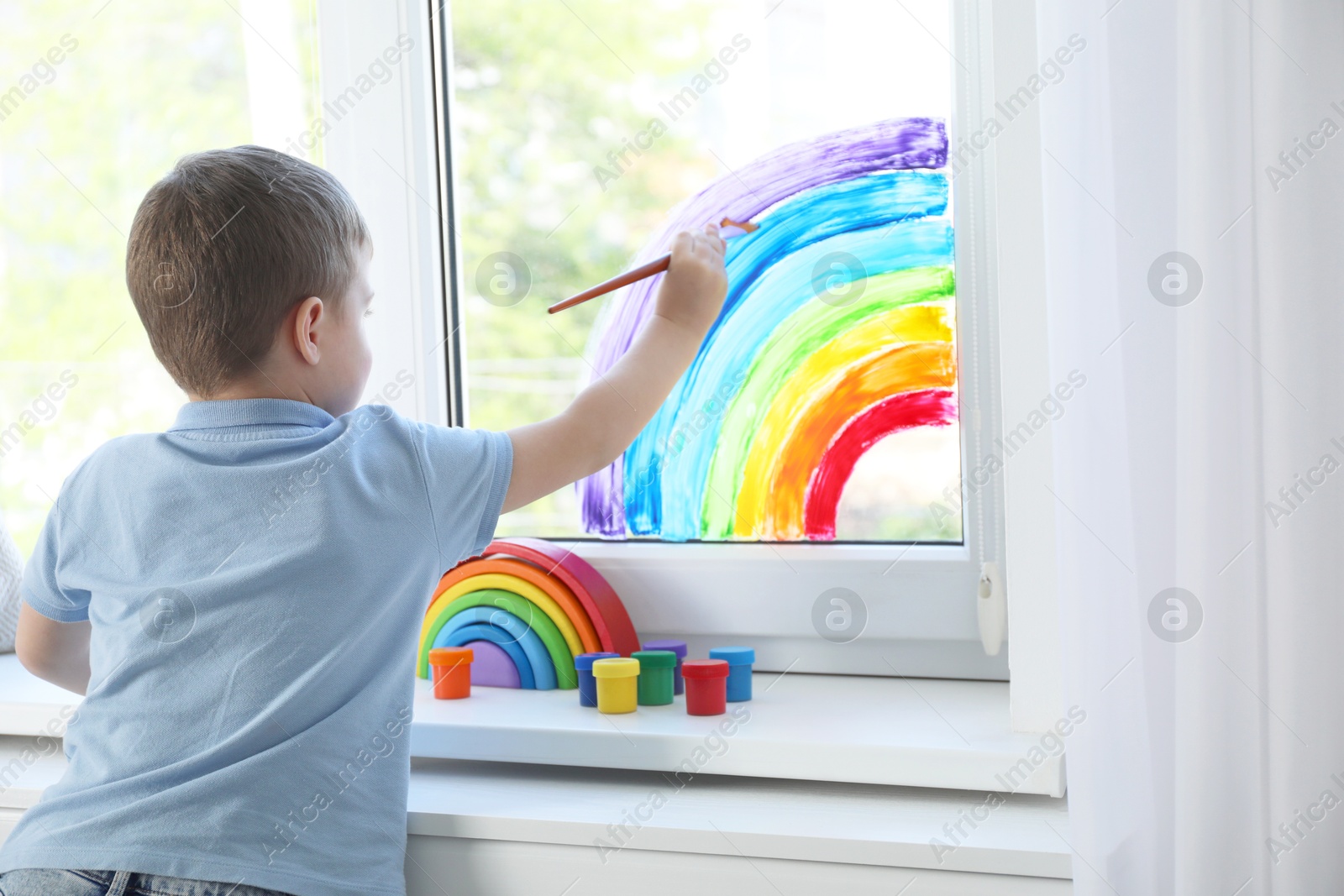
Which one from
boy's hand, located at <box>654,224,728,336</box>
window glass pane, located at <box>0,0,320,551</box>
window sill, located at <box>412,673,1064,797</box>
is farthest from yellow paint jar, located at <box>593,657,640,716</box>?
window glass pane, located at <box>0,0,320,551</box>

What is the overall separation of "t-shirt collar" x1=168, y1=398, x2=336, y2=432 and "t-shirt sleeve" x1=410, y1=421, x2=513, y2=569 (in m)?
0.08

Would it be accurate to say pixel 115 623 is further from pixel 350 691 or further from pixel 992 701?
pixel 992 701

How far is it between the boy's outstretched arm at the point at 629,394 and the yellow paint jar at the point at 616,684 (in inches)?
7.3

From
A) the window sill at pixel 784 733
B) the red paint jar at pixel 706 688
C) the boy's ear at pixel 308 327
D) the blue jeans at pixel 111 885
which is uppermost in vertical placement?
the boy's ear at pixel 308 327

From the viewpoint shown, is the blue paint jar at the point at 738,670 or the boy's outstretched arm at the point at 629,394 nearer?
the boy's outstretched arm at the point at 629,394

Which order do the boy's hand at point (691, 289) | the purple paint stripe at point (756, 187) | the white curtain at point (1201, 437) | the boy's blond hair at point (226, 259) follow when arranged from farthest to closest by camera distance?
the purple paint stripe at point (756, 187), the boy's hand at point (691, 289), the boy's blond hair at point (226, 259), the white curtain at point (1201, 437)

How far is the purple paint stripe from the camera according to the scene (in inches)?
38.6

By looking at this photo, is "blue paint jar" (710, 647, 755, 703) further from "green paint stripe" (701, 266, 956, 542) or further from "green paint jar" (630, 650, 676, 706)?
"green paint stripe" (701, 266, 956, 542)

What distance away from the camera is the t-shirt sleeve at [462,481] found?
770mm

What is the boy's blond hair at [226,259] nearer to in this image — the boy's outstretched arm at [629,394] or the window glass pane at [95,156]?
the boy's outstretched arm at [629,394]

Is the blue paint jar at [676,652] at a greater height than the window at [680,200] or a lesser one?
lesser

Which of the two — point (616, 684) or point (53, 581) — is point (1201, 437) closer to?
point (616, 684)

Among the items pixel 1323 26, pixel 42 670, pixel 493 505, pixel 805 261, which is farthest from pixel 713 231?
pixel 42 670

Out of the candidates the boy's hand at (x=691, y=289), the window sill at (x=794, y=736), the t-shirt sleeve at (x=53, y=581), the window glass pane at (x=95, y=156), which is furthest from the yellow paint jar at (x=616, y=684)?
the window glass pane at (x=95, y=156)
